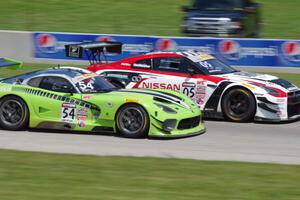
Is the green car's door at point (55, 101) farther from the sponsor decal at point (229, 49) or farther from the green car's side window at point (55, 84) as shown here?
the sponsor decal at point (229, 49)

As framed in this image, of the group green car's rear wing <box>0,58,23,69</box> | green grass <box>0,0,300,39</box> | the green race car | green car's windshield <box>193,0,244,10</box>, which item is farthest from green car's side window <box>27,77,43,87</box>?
green grass <box>0,0,300,39</box>

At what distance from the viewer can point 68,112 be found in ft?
40.3

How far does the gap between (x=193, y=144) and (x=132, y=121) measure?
116 centimetres

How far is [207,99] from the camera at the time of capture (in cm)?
1409

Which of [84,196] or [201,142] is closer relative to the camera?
[84,196]

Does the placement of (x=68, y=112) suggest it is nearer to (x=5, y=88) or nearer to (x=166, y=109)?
(x=5, y=88)

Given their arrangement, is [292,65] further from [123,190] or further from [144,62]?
[123,190]

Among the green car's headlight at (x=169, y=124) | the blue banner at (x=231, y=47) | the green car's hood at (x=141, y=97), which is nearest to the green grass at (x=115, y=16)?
the blue banner at (x=231, y=47)

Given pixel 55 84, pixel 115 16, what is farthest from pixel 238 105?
pixel 115 16

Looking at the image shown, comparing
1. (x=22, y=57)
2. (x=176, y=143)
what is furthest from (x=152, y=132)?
(x=22, y=57)

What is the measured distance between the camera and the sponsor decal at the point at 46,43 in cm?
2291

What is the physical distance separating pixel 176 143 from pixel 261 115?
9.20 ft

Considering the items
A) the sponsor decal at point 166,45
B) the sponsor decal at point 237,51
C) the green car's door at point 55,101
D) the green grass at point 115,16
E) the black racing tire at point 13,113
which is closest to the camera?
the green car's door at point 55,101

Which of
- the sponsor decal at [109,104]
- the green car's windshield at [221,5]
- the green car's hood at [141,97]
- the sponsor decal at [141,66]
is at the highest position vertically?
the green car's windshield at [221,5]
